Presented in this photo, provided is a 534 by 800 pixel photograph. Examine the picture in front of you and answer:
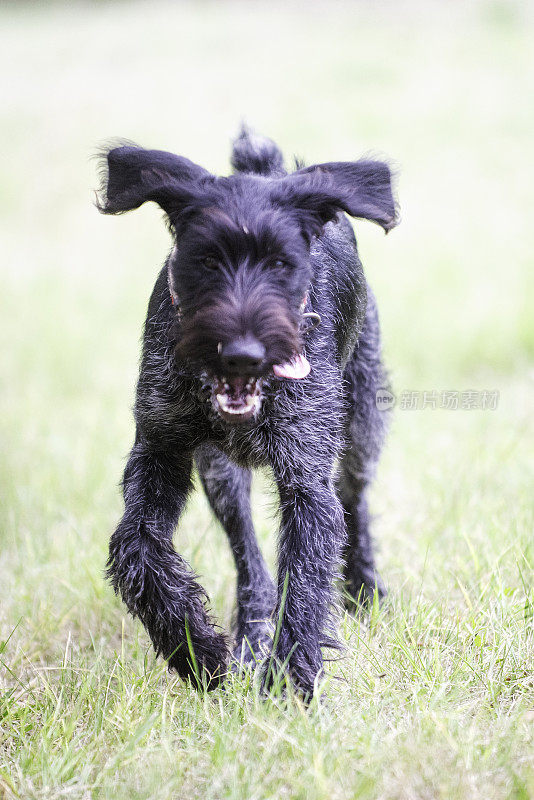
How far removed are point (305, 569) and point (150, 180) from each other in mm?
1362

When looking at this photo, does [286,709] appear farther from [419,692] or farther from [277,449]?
[277,449]

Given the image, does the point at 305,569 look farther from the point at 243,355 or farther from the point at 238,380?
Answer: the point at 243,355

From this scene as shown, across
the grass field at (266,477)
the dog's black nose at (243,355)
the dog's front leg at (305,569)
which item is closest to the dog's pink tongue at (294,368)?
the dog's black nose at (243,355)

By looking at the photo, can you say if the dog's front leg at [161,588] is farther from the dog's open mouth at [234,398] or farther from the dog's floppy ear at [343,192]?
the dog's floppy ear at [343,192]

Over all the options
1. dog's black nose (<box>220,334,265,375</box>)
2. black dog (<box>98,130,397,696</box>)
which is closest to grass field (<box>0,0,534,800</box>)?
black dog (<box>98,130,397,696</box>)

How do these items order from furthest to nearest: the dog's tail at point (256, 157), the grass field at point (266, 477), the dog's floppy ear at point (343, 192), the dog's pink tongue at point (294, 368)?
1. the dog's tail at point (256, 157)
2. the dog's floppy ear at point (343, 192)
3. the dog's pink tongue at point (294, 368)
4. the grass field at point (266, 477)

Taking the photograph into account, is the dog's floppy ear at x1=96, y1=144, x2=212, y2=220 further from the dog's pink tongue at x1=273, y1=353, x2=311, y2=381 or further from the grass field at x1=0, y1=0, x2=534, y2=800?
the grass field at x1=0, y1=0, x2=534, y2=800

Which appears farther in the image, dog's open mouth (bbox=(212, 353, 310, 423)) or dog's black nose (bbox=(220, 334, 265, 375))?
dog's open mouth (bbox=(212, 353, 310, 423))

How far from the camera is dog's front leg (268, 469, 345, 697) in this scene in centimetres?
270

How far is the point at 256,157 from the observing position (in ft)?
11.8

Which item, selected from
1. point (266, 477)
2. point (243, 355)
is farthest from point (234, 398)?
point (266, 477)

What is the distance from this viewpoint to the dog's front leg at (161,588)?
9.00 feet

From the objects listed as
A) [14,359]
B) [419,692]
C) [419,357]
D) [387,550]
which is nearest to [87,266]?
[14,359]

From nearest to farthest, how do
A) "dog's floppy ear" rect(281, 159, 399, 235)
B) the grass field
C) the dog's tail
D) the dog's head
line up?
the grass field
the dog's head
"dog's floppy ear" rect(281, 159, 399, 235)
the dog's tail
